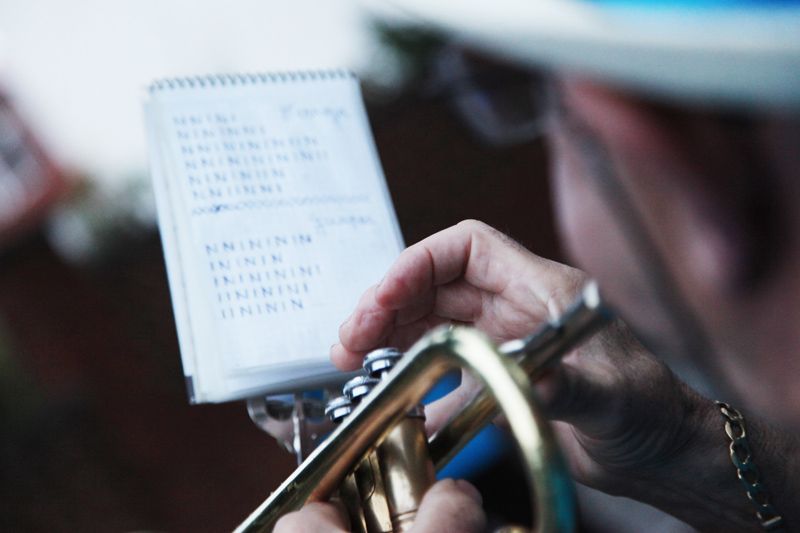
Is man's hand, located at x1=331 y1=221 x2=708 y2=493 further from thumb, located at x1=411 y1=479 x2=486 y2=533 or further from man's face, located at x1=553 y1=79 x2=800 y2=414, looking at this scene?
man's face, located at x1=553 y1=79 x2=800 y2=414

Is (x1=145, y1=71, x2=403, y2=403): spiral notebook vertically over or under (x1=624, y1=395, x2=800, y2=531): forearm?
over

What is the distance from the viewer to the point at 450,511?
49 cm

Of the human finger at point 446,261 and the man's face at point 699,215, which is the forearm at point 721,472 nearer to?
the human finger at point 446,261

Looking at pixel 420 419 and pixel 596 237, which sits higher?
pixel 596 237

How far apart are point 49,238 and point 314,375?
458 cm

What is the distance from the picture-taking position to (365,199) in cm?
90

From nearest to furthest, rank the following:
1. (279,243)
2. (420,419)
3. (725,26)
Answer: (725,26) < (420,419) < (279,243)

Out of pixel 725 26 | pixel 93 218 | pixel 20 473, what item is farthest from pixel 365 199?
pixel 20 473

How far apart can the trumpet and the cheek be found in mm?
17

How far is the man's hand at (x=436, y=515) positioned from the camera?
1.59ft

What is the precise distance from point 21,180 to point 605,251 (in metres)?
5.77

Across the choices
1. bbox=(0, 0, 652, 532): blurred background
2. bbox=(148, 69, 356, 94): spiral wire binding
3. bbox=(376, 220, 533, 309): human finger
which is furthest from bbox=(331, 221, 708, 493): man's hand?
bbox=(0, 0, 652, 532): blurred background

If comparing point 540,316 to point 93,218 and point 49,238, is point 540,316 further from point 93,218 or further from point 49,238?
point 49,238

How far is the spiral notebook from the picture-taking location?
2.62ft
